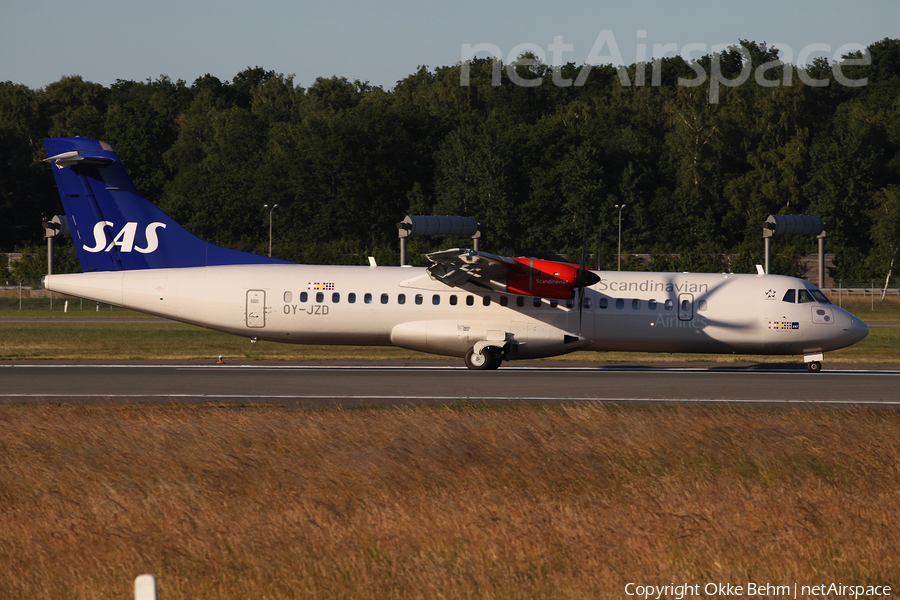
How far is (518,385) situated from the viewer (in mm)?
20453

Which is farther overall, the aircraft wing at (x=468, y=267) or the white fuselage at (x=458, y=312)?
the white fuselage at (x=458, y=312)

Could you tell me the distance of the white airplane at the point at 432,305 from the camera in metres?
23.8

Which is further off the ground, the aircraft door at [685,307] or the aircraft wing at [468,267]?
the aircraft wing at [468,267]

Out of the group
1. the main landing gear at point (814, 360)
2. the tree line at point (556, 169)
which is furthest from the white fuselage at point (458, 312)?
the tree line at point (556, 169)

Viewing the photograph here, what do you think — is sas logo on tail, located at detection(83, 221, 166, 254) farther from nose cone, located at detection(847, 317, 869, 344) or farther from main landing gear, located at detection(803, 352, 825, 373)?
nose cone, located at detection(847, 317, 869, 344)

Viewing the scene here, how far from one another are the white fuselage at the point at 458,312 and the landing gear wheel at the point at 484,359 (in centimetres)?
33

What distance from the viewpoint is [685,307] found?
78.8 ft

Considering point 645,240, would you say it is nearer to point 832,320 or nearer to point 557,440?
point 832,320

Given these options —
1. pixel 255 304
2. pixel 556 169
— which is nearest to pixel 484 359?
pixel 255 304

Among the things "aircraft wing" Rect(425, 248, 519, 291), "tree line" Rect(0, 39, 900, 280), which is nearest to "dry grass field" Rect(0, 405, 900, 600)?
"aircraft wing" Rect(425, 248, 519, 291)

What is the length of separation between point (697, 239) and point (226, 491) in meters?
75.8

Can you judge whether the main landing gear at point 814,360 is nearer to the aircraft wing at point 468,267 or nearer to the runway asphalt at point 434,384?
the runway asphalt at point 434,384

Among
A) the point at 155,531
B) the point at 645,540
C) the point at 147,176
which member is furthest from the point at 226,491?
the point at 147,176

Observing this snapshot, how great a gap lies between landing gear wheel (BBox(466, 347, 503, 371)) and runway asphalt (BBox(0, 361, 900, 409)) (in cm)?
33
